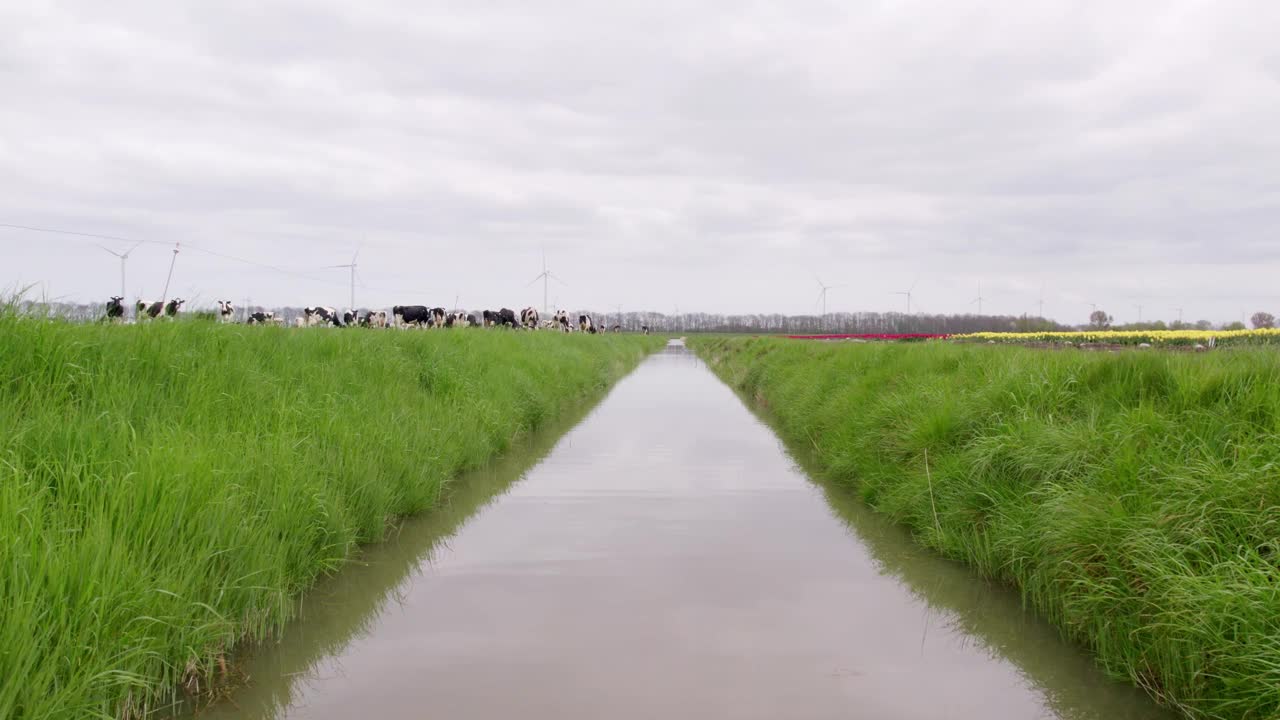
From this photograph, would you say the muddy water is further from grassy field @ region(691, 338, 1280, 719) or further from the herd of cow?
the herd of cow

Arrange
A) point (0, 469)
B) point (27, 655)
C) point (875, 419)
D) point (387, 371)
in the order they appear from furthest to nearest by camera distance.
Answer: point (387, 371)
point (875, 419)
point (0, 469)
point (27, 655)

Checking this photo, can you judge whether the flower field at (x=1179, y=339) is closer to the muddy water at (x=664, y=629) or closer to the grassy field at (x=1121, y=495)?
the grassy field at (x=1121, y=495)

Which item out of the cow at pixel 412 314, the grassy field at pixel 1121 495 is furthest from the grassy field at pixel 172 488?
the cow at pixel 412 314

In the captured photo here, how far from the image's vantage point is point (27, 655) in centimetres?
277

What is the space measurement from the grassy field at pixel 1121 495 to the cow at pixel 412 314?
3603cm

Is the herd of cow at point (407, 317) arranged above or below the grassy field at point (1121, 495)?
above

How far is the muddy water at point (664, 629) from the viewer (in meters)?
4.09

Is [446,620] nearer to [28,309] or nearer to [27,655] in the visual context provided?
[27,655]

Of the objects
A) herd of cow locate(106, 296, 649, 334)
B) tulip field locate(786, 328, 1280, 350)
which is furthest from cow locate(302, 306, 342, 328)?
tulip field locate(786, 328, 1280, 350)

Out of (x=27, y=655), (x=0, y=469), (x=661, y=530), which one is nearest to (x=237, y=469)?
(x=0, y=469)

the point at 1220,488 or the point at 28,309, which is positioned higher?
the point at 28,309

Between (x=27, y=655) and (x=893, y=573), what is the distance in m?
5.63

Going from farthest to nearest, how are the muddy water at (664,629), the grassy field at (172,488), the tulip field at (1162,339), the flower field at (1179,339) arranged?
the flower field at (1179,339) < the tulip field at (1162,339) < the muddy water at (664,629) < the grassy field at (172,488)

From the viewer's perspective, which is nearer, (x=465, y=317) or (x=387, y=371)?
(x=387, y=371)
